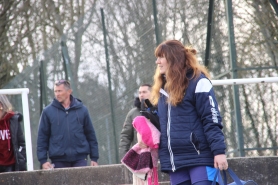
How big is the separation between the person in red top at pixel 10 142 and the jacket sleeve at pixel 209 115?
12.3ft

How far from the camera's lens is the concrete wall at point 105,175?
26.0 feet

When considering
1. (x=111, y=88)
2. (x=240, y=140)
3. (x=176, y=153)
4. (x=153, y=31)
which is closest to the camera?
(x=176, y=153)

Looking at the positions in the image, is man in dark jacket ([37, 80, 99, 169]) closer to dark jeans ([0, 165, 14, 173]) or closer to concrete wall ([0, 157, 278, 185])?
dark jeans ([0, 165, 14, 173])

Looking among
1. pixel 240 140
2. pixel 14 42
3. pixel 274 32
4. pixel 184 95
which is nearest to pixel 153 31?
pixel 274 32

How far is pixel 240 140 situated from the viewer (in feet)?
29.1

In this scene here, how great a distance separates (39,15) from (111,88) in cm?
1084

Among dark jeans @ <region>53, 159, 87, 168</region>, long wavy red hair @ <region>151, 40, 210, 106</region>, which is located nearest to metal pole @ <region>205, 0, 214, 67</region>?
dark jeans @ <region>53, 159, 87, 168</region>

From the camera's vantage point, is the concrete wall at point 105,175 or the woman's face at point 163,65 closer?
the woman's face at point 163,65

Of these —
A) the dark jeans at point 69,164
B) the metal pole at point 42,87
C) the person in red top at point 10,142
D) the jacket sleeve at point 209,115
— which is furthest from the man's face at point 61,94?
the metal pole at point 42,87

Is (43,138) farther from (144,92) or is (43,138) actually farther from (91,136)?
(144,92)

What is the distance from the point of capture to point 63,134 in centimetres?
912

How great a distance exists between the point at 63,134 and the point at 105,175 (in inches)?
40.9

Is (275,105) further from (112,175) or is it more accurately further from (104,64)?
(104,64)

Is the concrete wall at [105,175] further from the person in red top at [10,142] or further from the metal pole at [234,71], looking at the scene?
the metal pole at [234,71]
